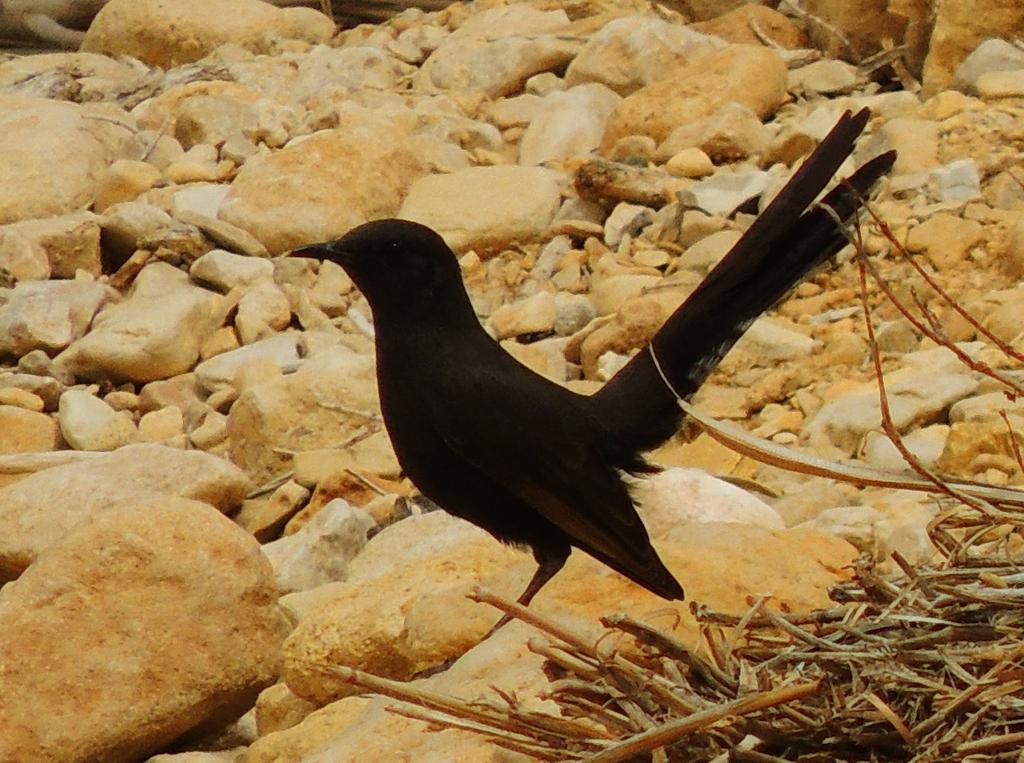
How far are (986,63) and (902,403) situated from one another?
2.91m

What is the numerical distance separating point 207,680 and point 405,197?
4186mm

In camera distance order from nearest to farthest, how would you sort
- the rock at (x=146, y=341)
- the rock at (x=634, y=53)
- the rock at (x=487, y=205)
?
the rock at (x=146, y=341)
the rock at (x=487, y=205)
the rock at (x=634, y=53)

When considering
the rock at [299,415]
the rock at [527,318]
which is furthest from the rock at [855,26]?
the rock at [299,415]

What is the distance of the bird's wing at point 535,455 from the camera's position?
3770 millimetres

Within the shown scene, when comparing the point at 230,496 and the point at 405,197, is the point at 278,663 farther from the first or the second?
the point at 405,197

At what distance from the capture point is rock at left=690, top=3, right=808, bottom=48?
9641 millimetres

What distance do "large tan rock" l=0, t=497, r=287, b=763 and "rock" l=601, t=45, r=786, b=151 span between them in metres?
4.36

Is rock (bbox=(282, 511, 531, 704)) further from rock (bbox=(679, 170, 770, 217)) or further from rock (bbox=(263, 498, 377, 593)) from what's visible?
rock (bbox=(679, 170, 770, 217))

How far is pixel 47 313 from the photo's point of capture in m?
7.82

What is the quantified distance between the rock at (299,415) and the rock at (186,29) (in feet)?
16.3

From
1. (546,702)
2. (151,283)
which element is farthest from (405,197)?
(546,702)

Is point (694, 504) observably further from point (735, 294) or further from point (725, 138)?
point (725, 138)

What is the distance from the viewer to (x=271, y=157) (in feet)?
28.3

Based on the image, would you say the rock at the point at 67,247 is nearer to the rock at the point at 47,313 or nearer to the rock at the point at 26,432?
the rock at the point at 47,313
